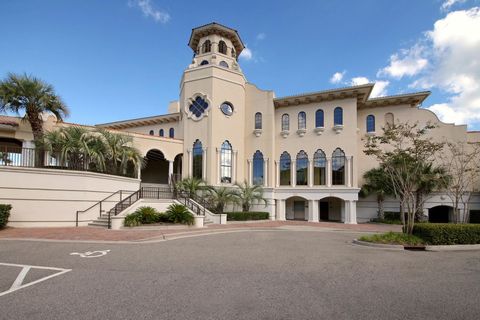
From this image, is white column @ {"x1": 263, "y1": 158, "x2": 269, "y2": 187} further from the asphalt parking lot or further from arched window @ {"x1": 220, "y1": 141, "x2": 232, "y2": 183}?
the asphalt parking lot

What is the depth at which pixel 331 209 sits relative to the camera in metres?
28.8

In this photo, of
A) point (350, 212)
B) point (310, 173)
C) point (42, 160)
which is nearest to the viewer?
point (42, 160)

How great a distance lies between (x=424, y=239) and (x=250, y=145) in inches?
690

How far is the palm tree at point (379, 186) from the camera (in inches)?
965

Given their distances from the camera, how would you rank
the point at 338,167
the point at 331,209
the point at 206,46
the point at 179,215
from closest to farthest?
the point at 179,215 → the point at 338,167 → the point at 331,209 → the point at 206,46

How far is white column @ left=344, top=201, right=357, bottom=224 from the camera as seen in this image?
81.4ft

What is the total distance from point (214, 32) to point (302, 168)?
16.2 m

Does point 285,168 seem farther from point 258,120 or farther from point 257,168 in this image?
point 258,120

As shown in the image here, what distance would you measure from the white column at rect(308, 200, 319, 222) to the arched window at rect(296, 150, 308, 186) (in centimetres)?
182

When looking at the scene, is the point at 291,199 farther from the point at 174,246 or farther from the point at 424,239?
the point at 174,246

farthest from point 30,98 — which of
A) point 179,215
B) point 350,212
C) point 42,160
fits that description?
point 350,212

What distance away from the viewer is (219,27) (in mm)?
28844

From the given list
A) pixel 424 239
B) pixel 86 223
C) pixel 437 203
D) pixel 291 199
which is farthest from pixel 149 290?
pixel 437 203

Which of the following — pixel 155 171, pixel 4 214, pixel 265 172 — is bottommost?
pixel 4 214
